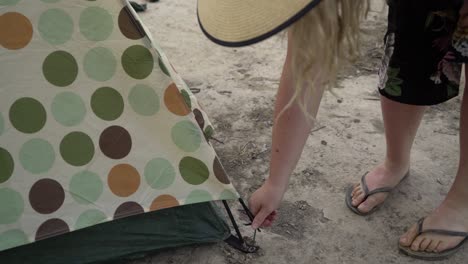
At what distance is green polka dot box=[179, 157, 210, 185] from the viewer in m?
1.15

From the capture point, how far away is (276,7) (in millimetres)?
583

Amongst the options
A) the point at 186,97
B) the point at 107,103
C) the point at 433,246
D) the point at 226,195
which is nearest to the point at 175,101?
the point at 186,97

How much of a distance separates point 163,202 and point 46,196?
0.24 meters

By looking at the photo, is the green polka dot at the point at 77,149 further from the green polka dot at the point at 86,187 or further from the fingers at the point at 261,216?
the fingers at the point at 261,216

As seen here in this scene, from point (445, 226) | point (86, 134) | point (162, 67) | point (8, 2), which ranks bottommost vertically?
point (445, 226)

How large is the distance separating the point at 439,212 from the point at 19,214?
0.98 m

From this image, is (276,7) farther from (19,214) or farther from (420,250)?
(420,250)

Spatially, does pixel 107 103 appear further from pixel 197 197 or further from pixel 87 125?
pixel 197 197

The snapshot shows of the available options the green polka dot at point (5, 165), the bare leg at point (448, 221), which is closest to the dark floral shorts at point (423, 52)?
the bare leg at point (448, 221)

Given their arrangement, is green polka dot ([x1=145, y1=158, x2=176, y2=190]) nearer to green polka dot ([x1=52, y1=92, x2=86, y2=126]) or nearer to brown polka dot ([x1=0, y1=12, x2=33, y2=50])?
green polka dot ([x1=52, y1=92, x2=86, y2=126])

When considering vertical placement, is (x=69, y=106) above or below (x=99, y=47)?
below

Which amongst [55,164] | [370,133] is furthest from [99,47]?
[370,133]

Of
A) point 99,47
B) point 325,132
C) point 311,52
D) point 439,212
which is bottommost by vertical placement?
point 325,132

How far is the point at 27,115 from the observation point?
1.02 m
